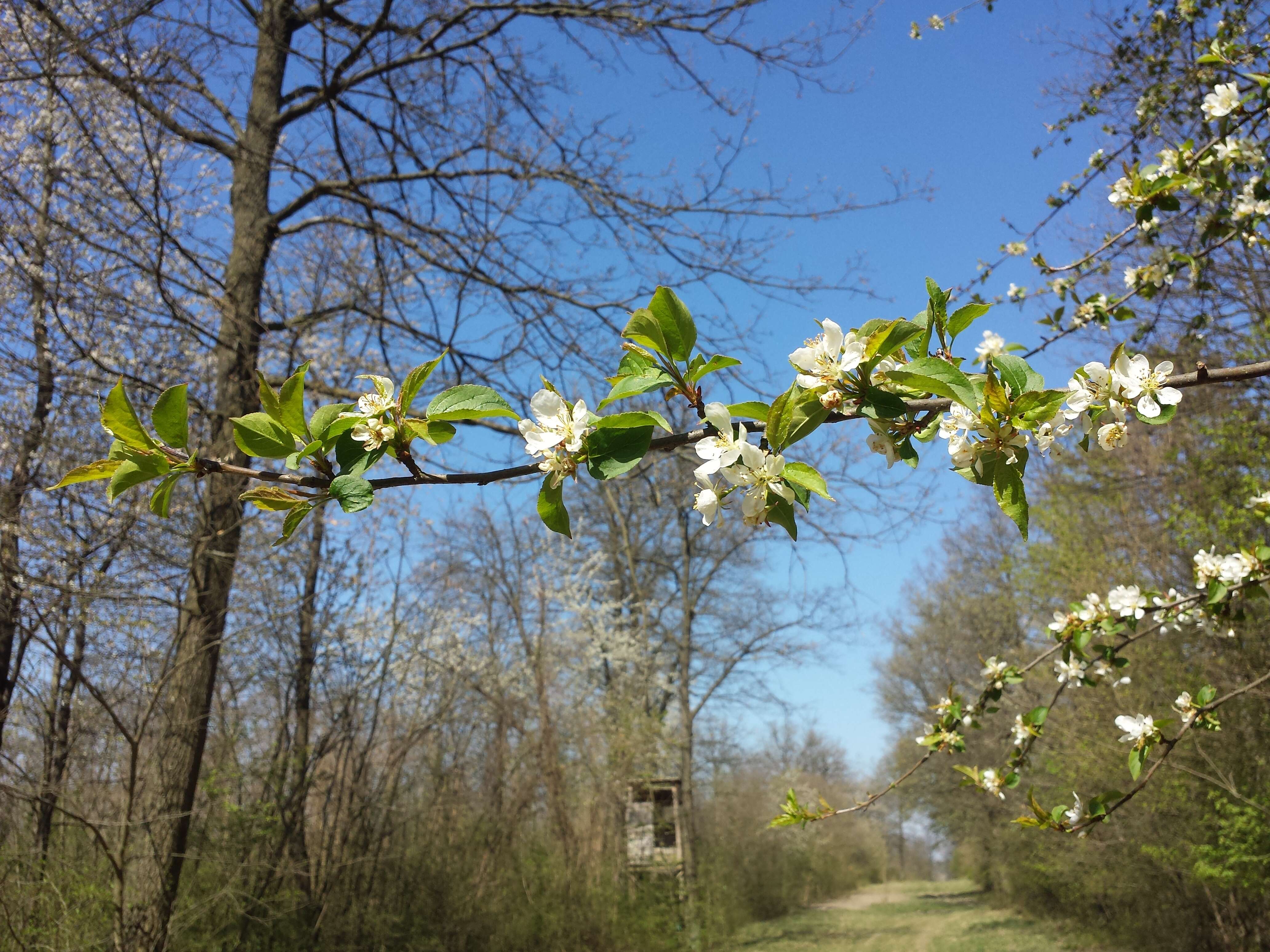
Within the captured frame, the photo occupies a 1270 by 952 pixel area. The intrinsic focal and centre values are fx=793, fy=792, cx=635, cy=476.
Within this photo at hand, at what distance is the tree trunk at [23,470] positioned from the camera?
10.6ft

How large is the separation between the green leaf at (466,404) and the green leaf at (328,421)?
0.08 m

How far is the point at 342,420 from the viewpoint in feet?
2.64

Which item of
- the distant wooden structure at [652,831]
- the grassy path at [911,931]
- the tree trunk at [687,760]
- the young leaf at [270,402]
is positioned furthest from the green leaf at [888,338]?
the grassy path at [911,931]

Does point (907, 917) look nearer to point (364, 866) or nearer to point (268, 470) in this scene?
point (364, 866)

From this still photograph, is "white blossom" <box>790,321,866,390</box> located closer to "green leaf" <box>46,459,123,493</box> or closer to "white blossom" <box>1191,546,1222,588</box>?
"green leaf" <box>46,459,123,493</box>

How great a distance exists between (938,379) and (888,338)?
0.07 metres

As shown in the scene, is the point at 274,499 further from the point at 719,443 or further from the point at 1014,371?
the point at 1014,371

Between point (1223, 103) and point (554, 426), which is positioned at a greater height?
point (1223, 103)

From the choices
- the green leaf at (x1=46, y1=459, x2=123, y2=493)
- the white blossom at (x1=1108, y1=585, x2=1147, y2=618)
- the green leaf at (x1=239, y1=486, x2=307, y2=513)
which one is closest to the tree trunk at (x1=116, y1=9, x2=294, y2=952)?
the green leaf at (x1=46, y1=459, x2=123, y2=493)

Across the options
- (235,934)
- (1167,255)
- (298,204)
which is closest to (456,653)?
(235,934)

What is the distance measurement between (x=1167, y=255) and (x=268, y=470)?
2.83m

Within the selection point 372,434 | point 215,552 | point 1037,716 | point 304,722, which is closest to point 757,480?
point 372,434

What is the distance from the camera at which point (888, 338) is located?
0.76 meters

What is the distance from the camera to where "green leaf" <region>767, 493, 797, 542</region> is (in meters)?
0.78
